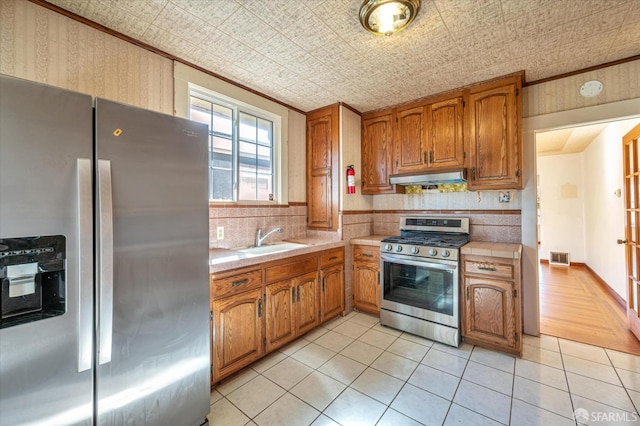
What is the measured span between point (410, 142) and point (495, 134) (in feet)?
2.73

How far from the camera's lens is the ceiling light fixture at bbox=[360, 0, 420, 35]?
61.2 inches

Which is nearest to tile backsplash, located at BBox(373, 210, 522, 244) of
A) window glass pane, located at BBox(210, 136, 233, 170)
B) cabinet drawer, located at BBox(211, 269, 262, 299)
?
cabinet drawer, located at BBox(211, 269, 262, 299)

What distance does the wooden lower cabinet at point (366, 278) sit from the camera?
9.87 ft

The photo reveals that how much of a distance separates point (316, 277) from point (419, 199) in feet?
5.35

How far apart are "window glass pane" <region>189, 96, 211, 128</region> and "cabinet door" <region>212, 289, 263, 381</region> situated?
157 centimetres

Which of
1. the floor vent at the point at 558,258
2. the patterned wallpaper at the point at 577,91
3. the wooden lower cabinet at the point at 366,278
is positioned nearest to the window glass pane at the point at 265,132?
the wooden lower cabinet at the point at 366,278

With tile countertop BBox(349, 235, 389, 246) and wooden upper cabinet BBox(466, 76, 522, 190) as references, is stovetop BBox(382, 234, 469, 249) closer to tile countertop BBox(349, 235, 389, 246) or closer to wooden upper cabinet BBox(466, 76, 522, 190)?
tile countertop BBox(349, 235, 389, 246)

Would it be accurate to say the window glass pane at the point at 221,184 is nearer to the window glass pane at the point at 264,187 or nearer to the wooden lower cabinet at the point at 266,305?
the window glass pane at the point at 264,187

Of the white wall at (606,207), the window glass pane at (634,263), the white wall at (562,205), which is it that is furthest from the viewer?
the white wall at (562,205)

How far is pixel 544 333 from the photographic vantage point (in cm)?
265

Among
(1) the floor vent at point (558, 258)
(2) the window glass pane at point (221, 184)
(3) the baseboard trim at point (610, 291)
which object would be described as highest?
(2) the window glass pane at point (221, 184)

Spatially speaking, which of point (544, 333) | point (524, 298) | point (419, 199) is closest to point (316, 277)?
point (419, 199)

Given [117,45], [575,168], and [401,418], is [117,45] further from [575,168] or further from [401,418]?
[575,168]

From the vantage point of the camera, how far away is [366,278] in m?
3.10
